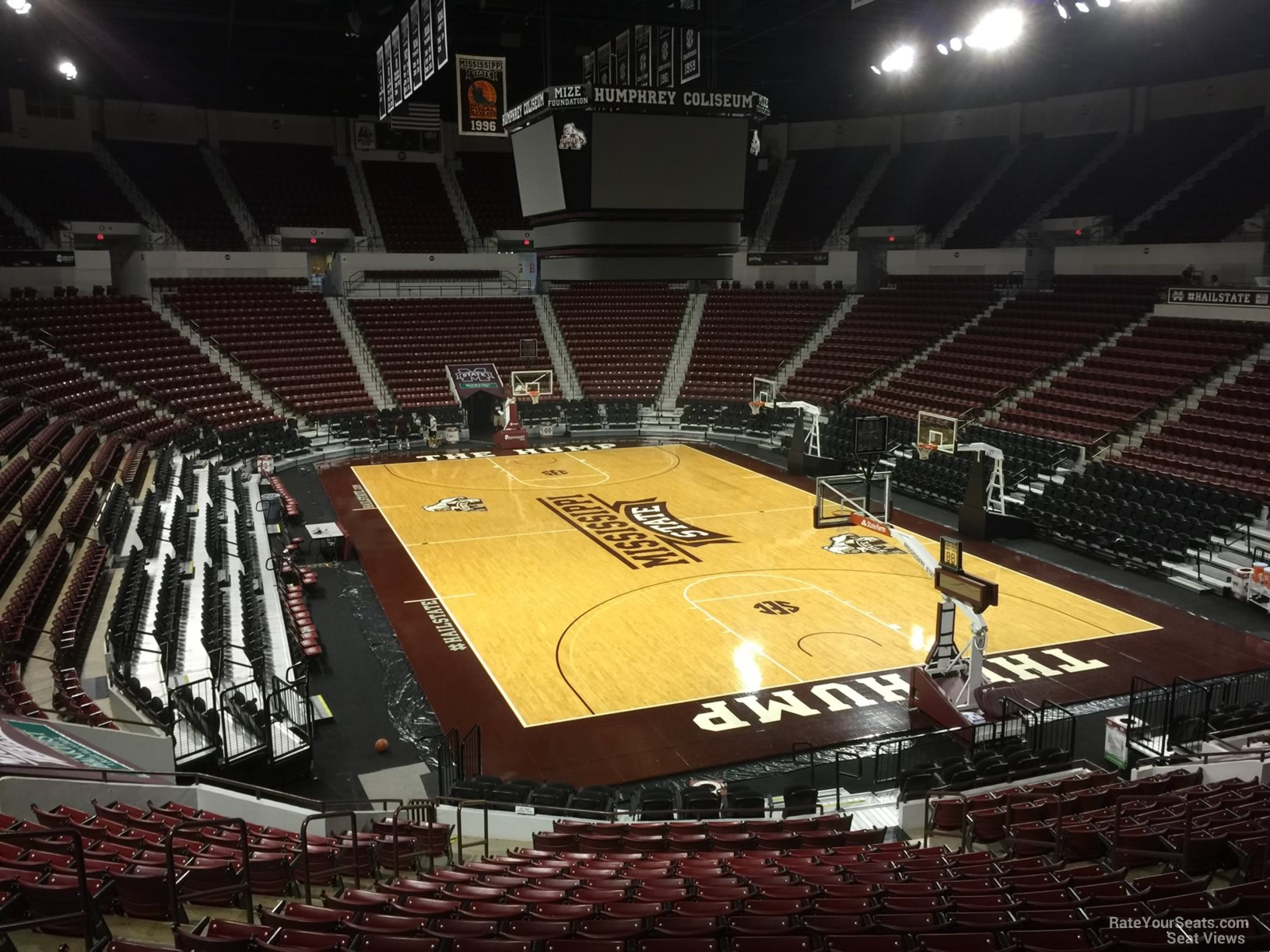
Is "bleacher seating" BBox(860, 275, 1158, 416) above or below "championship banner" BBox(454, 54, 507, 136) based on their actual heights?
below

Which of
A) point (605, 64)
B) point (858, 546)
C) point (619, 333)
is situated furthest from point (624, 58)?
point (619, 333)

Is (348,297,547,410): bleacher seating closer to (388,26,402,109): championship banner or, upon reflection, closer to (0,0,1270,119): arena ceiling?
(0,0,1270,119): arena ceiling

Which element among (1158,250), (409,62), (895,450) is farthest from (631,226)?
(1158,250)

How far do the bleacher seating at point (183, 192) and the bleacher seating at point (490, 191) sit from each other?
10422 millimetres

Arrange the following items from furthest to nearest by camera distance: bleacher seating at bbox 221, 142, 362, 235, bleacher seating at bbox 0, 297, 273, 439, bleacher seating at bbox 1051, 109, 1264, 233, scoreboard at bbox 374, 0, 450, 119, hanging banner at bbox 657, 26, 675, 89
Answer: bleacher seating at bbox 221, 142, 362, 235
bleacher seating at bbox 1051, 109, 1264, 233
bleacher seating at bbox 0, 297, 273, 439
hanging banner at bbox 657, 26, 675, 89
scoreboard at bbox 374, 0, 450, 119

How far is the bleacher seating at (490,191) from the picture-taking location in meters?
45.4

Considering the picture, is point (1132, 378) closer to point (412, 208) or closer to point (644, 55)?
point (644, 55)

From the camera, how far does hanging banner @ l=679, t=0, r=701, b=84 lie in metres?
17.3

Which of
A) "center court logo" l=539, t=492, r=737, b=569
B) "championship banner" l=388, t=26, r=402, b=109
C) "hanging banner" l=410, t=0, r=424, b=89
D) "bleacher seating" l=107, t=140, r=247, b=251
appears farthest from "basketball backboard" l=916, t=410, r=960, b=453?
→ "bleacher seating" l=107, t=140, r=247, b=251

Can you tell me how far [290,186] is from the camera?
143 ft

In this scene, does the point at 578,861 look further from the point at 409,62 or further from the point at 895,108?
the point at 895,108

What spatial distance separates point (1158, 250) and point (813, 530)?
55.2 ft

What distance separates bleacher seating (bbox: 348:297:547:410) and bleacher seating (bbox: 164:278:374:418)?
4.71 feet

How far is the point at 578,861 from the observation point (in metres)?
8.37
